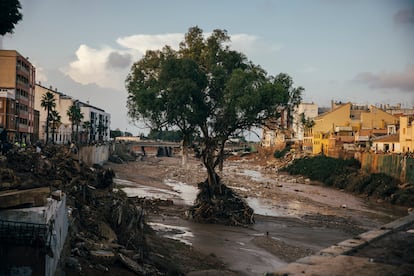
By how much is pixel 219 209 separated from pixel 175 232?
498 centimetres

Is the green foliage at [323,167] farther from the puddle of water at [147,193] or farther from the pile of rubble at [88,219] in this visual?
the pile of rubble at [88,219]

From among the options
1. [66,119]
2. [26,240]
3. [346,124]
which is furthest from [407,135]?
[66,119]

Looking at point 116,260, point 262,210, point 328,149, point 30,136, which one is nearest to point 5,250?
point 116,260

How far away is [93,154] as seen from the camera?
76188 mm

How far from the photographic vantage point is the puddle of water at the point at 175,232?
23.5m

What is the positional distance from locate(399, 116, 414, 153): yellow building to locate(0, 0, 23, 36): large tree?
54601mm

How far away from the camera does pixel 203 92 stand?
98.7 feet

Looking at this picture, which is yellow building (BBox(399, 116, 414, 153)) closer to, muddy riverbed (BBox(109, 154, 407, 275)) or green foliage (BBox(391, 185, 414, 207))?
green foliage (BBox(391, 185, 414, 207))

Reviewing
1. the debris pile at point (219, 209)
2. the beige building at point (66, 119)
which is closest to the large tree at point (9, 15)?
the debris pile at point (219, 209)

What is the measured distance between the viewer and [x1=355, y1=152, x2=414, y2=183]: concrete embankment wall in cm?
5641

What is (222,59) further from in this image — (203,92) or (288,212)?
(288,212)

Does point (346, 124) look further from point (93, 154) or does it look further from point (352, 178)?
point (93, 154)

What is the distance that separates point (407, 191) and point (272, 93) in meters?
30.5

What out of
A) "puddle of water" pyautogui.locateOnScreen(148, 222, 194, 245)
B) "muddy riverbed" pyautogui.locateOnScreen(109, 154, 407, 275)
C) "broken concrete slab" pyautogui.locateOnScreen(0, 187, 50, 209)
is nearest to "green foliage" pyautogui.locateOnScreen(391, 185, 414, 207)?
"muddy riverbed" pyautogui.locateOnScreen(109, 154, 407, 275)
